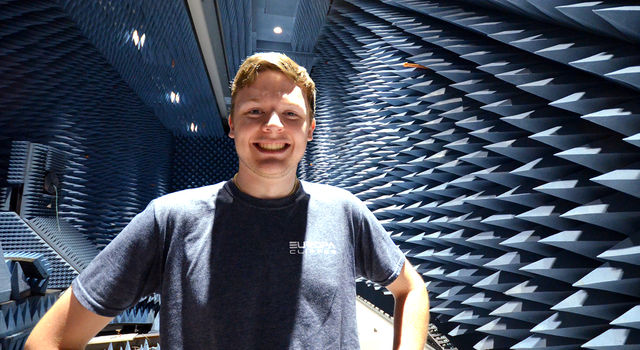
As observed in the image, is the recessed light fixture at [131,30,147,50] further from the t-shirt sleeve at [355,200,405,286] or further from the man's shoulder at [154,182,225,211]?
the t-shirt sleeve at [355,200,405,286]

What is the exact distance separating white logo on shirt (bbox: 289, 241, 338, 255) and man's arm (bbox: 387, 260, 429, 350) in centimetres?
18

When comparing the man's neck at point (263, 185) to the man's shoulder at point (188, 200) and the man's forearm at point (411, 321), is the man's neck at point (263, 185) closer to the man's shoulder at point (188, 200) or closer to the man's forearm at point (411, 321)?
the man's shoulder at point (188, 200)

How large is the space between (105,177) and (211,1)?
11.9 feet

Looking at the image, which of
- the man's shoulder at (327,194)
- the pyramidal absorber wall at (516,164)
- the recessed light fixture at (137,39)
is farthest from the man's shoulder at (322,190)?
the recessed light fixture at (137,39)

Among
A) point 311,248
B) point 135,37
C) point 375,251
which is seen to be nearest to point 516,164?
point 375,251

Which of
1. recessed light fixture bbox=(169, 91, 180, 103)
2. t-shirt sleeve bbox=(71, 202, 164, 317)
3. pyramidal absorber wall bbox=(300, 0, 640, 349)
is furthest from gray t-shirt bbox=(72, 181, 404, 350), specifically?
recessed light fixture bbox=(169, 91, 180, 103)

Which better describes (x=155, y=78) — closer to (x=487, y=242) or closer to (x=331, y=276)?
(x=487, y=242)

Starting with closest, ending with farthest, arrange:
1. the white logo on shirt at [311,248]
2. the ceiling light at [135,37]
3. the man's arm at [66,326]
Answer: the man's arm at [66,326], the white logo on shirt at [311,248], the ceiling light at [135,37]

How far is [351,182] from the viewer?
417 centimetres

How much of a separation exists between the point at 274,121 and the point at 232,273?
287mm

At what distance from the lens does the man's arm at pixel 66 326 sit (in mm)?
589

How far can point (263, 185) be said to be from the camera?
71 cm

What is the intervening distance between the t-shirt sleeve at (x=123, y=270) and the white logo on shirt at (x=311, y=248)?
24 cm

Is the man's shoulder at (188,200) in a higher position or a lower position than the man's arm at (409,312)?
higher
